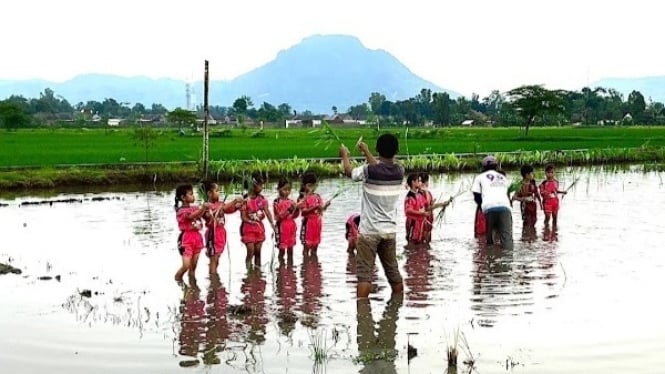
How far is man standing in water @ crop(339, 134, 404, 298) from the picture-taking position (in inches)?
297

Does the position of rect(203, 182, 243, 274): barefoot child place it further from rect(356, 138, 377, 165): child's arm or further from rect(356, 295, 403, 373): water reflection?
rect(356, 138, 377, 165): child's arm

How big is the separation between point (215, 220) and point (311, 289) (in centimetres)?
140

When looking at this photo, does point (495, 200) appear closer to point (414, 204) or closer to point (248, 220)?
point (414, 204)

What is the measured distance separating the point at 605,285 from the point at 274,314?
3.83 metres

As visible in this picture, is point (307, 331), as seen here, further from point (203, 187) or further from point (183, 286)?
point (203, 187)

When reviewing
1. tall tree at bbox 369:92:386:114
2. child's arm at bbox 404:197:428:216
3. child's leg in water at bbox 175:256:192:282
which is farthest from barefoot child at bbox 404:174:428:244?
tall tree at bbox 369:92:386:114

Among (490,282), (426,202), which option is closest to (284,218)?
(426,202)

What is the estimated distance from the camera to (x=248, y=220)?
34.1 ft

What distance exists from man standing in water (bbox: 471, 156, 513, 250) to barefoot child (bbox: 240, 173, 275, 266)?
2795mm

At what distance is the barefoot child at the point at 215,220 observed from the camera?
9.37 meters

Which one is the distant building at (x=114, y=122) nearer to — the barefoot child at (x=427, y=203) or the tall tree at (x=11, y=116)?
the tall tree at (x=11, y=116)

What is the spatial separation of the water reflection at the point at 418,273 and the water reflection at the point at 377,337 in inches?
9.5

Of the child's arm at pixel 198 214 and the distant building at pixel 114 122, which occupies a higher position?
the distant building at pixel 114 122

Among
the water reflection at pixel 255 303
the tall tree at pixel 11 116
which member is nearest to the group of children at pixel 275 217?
the water reflection at pixel 255 303
